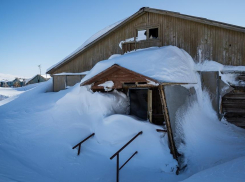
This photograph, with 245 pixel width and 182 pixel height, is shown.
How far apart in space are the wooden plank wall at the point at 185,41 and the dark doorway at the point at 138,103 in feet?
10.1

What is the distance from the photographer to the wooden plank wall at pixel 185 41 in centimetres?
942

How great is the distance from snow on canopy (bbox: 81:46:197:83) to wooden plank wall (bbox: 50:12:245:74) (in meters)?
0.81

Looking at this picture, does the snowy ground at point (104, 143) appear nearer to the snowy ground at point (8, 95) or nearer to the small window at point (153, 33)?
the small window at point (153, 33)

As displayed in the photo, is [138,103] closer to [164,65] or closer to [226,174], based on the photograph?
[164,65]

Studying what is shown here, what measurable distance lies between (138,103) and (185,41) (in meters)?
4.81

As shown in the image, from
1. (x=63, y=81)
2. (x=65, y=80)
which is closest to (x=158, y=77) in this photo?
(x=65, y=80)

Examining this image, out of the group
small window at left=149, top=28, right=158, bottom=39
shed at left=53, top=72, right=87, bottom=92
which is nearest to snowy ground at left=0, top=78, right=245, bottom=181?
shed at left=53, top=72, right=87, bottom=92

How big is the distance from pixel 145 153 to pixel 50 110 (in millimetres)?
5264

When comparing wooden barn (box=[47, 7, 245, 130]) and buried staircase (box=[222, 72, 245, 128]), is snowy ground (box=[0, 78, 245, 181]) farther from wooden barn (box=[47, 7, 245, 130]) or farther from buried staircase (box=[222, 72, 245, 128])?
wooden barn (box=[47, 7, 245, 130])

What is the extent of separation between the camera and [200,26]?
32.8 ft

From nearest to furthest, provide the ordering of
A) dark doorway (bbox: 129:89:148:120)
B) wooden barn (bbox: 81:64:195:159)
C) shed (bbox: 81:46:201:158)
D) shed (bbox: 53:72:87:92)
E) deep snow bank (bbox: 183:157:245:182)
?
deep snow bank (bbox: 183:157:245:182) → wooden barn (bbox: 81:64:195:159) → shed (bbox: 81:46:201:158) → dark doorway (bbox: 129:89:148:120) → shed (bbox: 53:72:87:92)

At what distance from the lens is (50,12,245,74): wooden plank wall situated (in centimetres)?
942

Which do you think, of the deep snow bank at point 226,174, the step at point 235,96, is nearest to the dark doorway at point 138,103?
the step at point 235,96

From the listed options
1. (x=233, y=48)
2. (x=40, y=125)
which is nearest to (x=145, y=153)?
(x=40, y=125)
